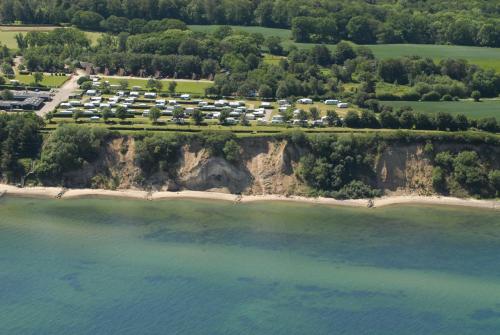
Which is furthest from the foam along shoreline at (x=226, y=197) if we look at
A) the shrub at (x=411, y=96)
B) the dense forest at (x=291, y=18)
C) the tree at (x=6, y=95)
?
the dense forest at (x=291, y=18)

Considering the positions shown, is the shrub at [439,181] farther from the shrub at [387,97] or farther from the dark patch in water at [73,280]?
the dark patch in water at [73,280]

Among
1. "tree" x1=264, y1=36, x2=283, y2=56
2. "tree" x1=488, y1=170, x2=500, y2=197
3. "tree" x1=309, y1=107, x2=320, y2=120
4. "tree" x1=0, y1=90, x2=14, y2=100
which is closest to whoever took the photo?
"tree" x1=488, y1=170, x2=500, y2=197

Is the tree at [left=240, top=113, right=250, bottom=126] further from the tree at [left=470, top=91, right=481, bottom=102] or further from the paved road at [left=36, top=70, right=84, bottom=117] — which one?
the tree at [left=470, top=91, right=481, bottom=102]

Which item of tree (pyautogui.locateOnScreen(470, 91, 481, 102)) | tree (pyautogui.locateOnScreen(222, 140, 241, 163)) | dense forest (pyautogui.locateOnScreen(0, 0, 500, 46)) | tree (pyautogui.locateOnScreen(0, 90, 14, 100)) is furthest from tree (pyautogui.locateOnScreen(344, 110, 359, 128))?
dense forest (pyautogui.locateOnScreen(0, 0, 500, 46))

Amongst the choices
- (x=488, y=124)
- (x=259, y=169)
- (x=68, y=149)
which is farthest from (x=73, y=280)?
(x=488, y=124)

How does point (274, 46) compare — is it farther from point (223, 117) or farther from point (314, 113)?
point (223, 117)
